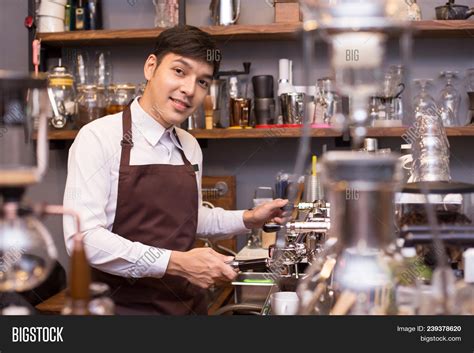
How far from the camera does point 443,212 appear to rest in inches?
31.1

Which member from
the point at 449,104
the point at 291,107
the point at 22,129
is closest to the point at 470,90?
the point at 449,104

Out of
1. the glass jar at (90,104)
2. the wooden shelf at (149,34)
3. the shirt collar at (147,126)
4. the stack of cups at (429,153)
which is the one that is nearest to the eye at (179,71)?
the shirt collar at (147,126)

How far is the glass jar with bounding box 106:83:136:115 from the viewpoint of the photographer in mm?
2402

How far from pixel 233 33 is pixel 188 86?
1.03 m

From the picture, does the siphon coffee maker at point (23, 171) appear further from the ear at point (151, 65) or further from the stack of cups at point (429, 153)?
the ear at point (151, 65)

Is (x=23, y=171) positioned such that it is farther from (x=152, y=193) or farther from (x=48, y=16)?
(x=48, y=16)

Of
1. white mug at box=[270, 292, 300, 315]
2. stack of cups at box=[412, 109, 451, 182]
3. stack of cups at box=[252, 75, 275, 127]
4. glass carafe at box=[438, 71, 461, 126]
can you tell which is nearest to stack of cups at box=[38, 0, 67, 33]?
stack of cups at box=[252, 75, 275, 127]

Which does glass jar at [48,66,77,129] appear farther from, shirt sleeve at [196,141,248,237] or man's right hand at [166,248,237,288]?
man's right hand at [166,248,237,288]

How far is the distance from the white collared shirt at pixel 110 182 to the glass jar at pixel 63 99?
733 mm

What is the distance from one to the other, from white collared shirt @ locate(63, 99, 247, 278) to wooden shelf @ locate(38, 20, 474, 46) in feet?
2.67

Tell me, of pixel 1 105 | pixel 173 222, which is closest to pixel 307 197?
pixel 173 222

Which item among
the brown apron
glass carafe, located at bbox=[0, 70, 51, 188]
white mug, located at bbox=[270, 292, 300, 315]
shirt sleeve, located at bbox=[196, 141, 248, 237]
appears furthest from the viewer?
shirt sleeve, located at bbox=[196, 141, 248, 237]

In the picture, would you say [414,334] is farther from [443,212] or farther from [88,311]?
[88,311]

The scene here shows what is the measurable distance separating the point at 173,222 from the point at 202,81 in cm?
30
